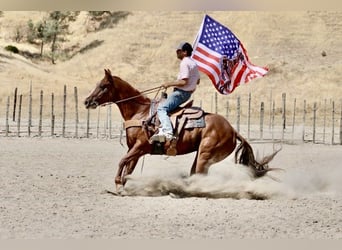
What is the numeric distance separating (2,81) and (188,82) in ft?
102

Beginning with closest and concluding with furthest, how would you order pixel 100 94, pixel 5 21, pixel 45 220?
1. pixel 45 220
2. pixel 100 94
3. pixel 5 21

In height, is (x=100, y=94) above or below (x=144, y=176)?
above

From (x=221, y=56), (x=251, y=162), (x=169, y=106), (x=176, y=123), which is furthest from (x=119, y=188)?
(x=221, y=56)

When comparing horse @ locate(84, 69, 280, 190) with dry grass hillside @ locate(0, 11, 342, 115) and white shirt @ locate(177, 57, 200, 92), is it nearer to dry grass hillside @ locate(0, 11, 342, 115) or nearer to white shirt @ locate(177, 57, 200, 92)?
white shirt @ locate(177, 57, 200, 92)

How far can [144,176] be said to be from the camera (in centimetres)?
980

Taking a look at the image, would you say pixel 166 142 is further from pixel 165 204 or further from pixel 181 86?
pixel 165 204

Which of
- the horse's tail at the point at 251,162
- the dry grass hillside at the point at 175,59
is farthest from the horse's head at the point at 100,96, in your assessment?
the dry grass hillside at the point at 175,59

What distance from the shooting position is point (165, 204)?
8391mm

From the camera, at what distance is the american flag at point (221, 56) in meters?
9.25

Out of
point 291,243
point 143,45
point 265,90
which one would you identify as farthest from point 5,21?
point 291,243

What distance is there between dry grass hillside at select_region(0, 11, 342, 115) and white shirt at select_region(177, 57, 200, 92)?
1184 inches

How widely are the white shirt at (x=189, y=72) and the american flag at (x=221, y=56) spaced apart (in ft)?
0.83

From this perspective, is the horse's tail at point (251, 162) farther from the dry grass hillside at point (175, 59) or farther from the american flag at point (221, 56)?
the dry grass hillside at point (175, 59)

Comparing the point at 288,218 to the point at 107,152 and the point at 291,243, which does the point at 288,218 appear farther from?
the point at 107,152
